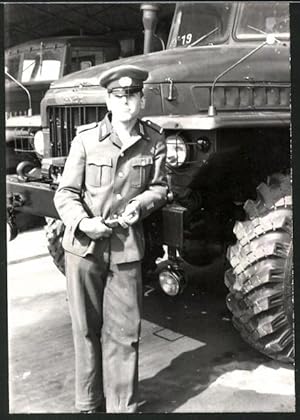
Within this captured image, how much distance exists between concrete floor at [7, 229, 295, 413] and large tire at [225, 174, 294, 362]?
25 centimetres

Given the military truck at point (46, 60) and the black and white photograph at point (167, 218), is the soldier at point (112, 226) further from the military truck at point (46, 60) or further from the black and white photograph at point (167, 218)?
the military truck at point (46, 60)

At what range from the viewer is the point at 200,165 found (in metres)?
3.76

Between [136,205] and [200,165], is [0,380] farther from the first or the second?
[200,165]

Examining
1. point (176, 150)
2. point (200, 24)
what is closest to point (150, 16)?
point (200, 24)

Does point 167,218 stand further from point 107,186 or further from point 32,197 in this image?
point 32,197

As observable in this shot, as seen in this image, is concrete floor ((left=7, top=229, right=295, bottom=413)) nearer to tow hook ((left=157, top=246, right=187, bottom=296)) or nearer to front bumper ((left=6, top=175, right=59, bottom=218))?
tow hook ((left=157, top=246, right=187, bottom=296))

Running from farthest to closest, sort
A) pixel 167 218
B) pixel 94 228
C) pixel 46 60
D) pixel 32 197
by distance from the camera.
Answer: pixel 46 60 < pixel 32 197 < pixel 167 218 < pixel 94 228

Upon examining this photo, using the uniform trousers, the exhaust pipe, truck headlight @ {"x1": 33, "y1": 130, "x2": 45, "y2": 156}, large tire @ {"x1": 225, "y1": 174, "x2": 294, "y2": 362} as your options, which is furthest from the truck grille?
the uniform trousers

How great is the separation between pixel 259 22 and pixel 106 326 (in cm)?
246

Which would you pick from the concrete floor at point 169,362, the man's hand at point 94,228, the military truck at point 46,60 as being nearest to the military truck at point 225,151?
the concrete floor at point 169,362

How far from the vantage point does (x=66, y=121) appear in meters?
4.43

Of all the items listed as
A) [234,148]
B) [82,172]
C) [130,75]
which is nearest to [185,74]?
[234,148]

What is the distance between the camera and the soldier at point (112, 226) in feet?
10.1

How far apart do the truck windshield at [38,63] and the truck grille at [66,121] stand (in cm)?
293
